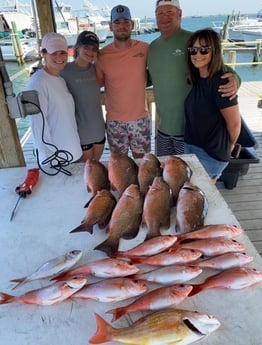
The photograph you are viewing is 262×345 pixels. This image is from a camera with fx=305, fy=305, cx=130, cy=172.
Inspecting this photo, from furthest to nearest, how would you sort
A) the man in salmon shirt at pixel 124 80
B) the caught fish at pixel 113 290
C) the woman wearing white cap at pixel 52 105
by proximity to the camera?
the man in salmon shirt at pixel 124 80 → the woman wearing white cap at pixel 52 105 → the caught fish at pixel 113 290

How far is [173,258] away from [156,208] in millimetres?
263

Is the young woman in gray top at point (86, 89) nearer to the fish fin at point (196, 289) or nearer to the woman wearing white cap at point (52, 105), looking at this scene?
the woman wearing white cap at point (52, 105)

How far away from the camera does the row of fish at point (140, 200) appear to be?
1.12 metres

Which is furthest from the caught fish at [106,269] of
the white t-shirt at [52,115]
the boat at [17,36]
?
the boat at [17,36]

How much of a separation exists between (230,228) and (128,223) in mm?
365

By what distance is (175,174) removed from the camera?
4.49ft

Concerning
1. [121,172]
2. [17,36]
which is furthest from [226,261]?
[17,36]

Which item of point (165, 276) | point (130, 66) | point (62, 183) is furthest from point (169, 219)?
point (130, 66)

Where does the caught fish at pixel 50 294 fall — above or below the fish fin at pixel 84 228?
above

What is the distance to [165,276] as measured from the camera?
35.0 inches

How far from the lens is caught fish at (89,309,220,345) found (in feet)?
2.38

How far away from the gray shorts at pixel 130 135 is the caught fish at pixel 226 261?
5.41 ft

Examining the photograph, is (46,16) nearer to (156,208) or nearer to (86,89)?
(86,89)

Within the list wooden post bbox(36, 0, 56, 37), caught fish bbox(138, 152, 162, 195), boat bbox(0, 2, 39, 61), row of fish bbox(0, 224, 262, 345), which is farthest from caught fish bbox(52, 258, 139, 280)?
boat bbox(0, 2, 39, 61)
